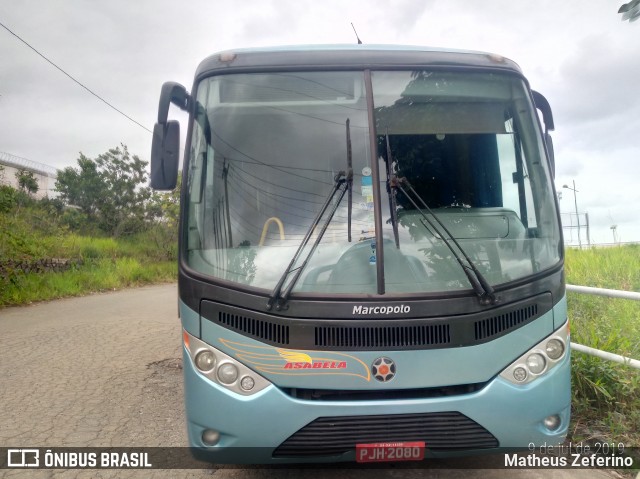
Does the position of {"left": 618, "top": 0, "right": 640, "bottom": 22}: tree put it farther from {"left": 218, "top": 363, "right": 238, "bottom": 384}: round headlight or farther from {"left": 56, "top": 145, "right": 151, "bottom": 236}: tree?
{"left": 56, "top": 145, "right": 151, "bottom": 236}: tree

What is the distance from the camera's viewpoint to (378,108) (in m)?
3.19

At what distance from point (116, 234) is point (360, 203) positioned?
29.3 m

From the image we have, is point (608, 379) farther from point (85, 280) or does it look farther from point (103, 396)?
point (85, 280)

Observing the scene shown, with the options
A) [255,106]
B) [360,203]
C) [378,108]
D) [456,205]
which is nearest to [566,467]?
[456,205]

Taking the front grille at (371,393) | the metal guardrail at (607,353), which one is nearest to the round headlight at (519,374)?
the front grille at (371,393)

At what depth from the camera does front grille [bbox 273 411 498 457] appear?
2.66 m

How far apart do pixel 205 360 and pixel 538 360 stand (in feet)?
5.99

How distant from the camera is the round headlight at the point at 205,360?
2803 millimetres

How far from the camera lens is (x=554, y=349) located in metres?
2.92

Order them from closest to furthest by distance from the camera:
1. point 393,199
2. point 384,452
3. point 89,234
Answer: point 384,452
point 393,199
point 89,234

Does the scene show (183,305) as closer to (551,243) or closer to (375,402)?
(375,402)

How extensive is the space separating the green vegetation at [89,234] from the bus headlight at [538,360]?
12.7m

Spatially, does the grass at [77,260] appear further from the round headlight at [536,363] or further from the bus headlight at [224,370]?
the round headlight at [536,363]

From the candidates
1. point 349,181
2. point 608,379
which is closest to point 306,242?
point 349,181
